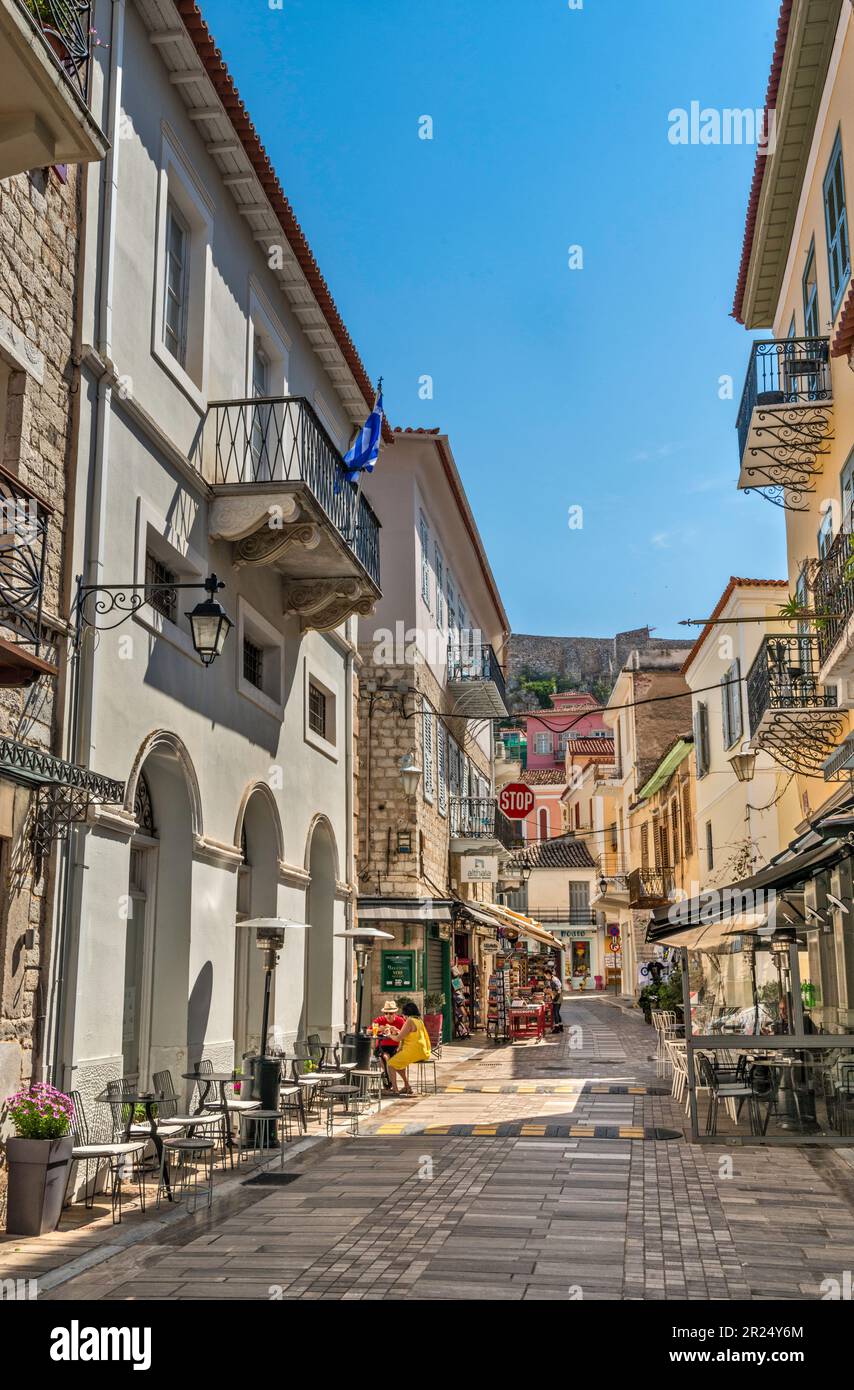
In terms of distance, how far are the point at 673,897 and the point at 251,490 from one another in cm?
2588

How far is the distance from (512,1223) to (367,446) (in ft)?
33.4

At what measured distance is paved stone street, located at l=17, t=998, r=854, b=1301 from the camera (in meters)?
6.91

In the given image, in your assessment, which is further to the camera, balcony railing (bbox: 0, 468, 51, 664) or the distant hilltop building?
the distant hilltop building

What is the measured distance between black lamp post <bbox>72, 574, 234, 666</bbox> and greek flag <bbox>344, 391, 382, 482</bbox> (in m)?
5.91

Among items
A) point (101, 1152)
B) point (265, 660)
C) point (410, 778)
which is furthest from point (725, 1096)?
point (410, 778)

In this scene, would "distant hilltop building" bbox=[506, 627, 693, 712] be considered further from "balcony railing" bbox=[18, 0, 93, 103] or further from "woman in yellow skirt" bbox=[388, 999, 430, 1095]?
"balcony railing" bbox=[18, 0, 93, 103]

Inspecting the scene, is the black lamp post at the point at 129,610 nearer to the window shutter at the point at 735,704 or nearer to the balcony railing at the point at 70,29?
the balcony railing at the point at 70,29

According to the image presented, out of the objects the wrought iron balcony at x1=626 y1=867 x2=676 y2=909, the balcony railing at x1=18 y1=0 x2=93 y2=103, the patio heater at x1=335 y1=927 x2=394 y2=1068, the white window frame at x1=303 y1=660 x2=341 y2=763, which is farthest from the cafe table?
the wrought iron balcony at x1=626 y1=867 x2=676 y2=909

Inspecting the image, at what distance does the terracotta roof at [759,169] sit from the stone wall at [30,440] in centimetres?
939

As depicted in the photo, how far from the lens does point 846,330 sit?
13625mm

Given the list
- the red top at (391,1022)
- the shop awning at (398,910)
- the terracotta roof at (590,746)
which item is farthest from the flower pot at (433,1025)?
the terracotta roof at (590,746)

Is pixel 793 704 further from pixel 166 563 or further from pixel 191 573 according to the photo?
pixel 166 563

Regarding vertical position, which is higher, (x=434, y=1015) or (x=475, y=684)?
(x=475, y=684)
